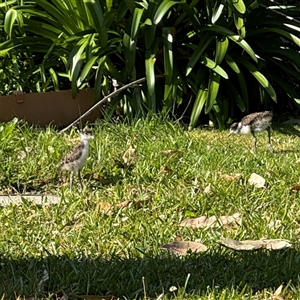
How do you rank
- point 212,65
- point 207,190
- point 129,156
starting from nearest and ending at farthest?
point 207,190
point 129,156
point 212,65

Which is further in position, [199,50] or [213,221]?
[199,50]

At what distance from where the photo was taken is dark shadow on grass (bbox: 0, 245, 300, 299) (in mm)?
2947

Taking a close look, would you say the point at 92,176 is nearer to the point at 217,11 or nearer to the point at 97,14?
the point at 97,14

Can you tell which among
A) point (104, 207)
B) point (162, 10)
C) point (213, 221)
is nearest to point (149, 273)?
point (213, 221)

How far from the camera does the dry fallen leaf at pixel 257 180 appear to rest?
4.54 m

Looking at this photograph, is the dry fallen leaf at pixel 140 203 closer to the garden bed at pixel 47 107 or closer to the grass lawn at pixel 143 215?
the grass lawn at pixel 143 215

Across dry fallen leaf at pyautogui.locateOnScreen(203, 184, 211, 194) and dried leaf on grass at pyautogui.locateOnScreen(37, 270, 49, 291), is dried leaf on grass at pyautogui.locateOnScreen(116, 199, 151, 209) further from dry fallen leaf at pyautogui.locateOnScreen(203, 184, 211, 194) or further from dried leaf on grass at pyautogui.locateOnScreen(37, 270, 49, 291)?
dried leaf on grass at pyautogui.locateOnScreen(37, 270, 49, 291)

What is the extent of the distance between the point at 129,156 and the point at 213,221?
1324 millimetres

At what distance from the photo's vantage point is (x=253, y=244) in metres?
3.49

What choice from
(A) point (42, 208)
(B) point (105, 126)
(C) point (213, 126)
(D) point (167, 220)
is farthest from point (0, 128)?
(C) point (213, 126)

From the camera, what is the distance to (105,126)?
5.93 meters

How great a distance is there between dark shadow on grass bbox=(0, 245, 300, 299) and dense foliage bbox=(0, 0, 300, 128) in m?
3.30

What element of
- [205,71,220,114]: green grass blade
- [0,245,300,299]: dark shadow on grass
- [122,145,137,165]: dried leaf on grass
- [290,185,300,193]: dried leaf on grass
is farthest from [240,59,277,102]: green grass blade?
[0,245,300,299]: dark shadow on grass

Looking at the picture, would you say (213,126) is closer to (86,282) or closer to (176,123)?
(176,123)
